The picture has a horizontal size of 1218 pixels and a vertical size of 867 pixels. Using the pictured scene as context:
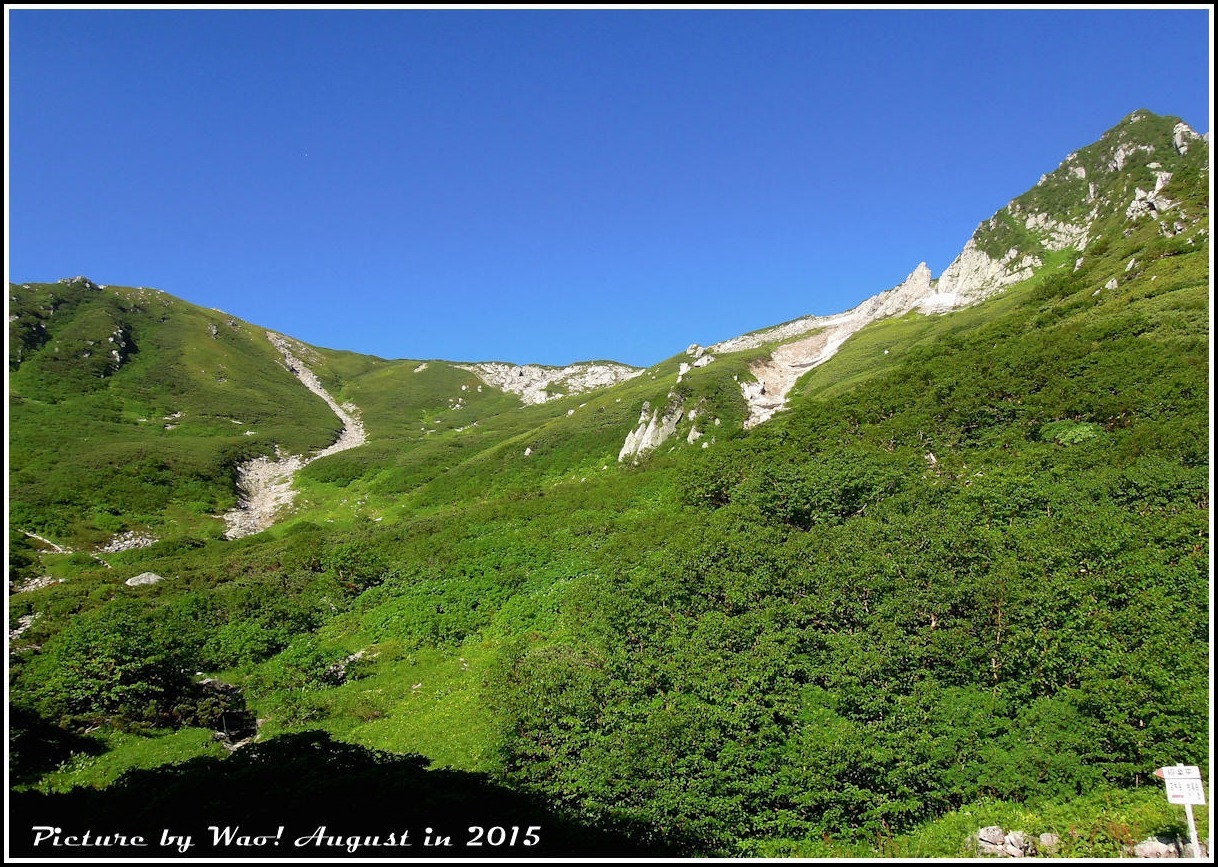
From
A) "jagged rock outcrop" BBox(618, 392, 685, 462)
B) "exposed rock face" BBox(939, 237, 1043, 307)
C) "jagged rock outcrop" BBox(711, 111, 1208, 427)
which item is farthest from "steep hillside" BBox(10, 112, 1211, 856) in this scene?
"exposed rock face" BBox(939, 237, 1043, 307)

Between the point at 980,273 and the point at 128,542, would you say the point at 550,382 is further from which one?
the point at 128,542

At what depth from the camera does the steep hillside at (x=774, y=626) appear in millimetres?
14195

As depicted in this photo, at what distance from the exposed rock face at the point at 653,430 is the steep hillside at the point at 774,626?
7.87 metres

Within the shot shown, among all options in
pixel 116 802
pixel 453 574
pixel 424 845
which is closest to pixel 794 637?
pixel 424 845

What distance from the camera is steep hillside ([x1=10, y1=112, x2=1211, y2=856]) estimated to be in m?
14.2

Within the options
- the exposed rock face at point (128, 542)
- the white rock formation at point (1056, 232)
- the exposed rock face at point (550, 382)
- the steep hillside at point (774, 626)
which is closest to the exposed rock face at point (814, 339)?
the white rock formation at point (1056, 232)

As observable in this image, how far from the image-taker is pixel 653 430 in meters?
62.9

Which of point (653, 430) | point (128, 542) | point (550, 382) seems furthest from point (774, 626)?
point (550, 382)

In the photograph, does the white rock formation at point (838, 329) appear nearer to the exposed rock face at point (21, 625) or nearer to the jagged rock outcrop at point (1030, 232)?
the jagged rock outcrop at point (1030, 232)

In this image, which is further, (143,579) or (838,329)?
(838,329)

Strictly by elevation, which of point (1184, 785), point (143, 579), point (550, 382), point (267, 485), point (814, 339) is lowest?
point (1184, 785)

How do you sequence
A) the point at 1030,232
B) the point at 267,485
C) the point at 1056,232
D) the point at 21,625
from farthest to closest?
the point at 1030,232
the point at 1056,232
the point at 267,485
the point at 21,625

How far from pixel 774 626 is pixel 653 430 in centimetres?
4386

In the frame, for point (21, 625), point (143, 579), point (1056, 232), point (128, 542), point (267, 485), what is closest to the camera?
point (21, 625)
